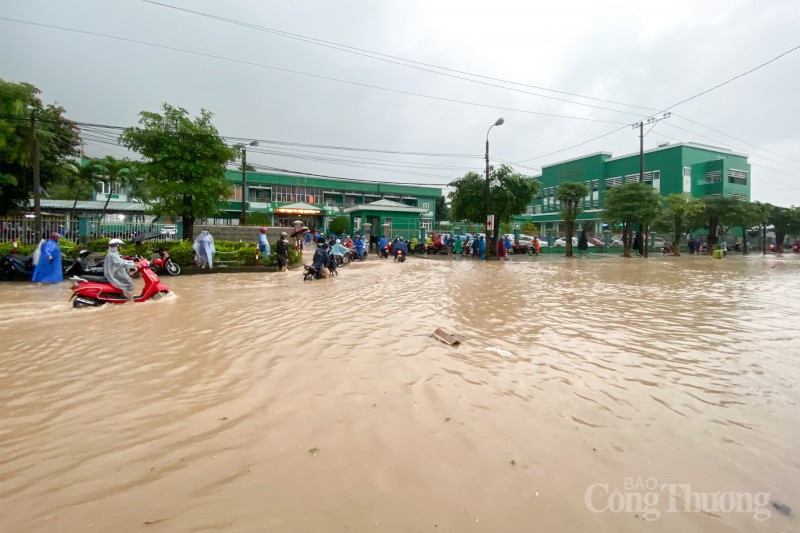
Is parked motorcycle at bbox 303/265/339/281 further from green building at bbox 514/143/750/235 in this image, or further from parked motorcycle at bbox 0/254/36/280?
green building at bbox 514/143/750/235

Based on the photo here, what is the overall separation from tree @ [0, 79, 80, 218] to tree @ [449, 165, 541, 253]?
817 inches

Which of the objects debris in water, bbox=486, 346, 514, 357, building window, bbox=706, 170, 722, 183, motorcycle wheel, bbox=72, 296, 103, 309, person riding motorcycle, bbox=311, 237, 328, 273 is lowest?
debris in water, bbox=486, 346, 514, 357

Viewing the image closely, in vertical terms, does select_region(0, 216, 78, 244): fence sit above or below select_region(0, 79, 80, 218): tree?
below

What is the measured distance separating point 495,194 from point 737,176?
3669 cm

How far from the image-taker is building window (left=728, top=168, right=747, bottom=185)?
45594 millimetres

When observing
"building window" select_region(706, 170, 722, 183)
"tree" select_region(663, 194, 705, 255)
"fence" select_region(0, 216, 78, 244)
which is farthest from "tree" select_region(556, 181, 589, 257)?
"building window" select_region(706, 170, 722, 183)

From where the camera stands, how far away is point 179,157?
19.2 meters

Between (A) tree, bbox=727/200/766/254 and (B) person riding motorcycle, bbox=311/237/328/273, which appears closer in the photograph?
(B) person riding motorcycle, bbox=311/237/328/273

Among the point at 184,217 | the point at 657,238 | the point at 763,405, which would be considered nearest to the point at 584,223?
the point at 657,238

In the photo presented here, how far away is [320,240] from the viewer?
13453 mm

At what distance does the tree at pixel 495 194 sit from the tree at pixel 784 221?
32296mm

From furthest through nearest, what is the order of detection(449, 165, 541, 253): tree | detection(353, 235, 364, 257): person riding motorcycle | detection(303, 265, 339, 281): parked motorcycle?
1. detection(449, 165, 541, 253): tree
2. detection(353, 235, 364, 257): person riding motorcycle
3. detection(303, 265, 339, 281): parked motorcycle

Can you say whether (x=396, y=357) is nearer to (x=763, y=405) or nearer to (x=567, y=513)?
(x=567, y=513)

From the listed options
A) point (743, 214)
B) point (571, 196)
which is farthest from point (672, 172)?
point (571, 196)
